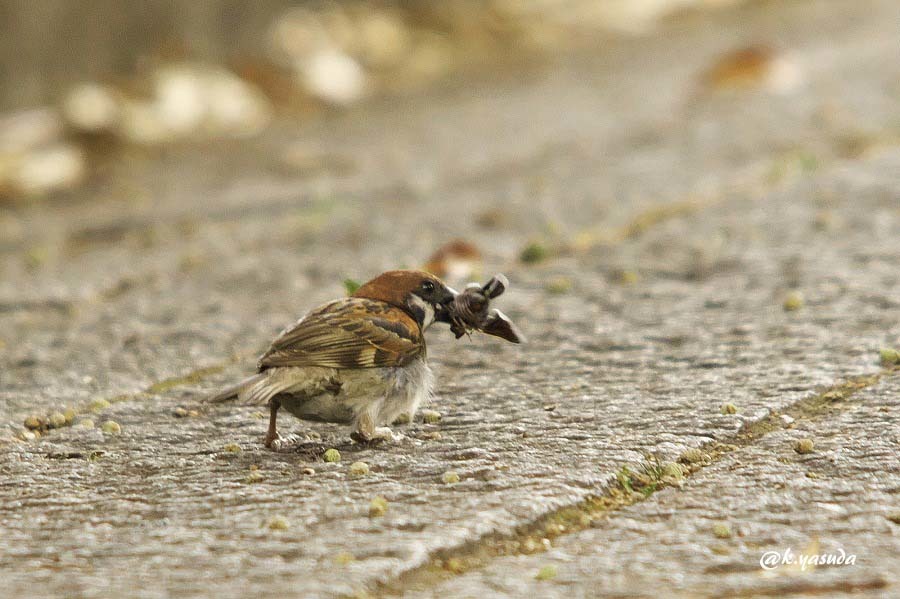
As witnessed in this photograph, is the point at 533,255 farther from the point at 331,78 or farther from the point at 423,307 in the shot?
the point at 331,78

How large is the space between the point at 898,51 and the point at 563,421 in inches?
357

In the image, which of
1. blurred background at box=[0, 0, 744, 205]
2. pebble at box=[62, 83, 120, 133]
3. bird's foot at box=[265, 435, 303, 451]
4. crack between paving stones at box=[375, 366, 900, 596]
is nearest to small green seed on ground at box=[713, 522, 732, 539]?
crack between paving stones at box=[375, 366, 900, 596]

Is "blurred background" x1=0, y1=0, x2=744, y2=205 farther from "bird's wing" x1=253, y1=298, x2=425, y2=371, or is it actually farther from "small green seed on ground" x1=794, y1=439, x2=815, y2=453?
"small green seed on ground" x1=794, y1=439, x2=815, y2=453

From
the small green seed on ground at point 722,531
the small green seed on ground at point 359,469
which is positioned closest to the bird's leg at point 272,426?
the small green seed on ground at point 359,469

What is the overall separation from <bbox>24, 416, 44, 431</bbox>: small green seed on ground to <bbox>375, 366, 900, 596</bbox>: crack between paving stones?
1627 mm

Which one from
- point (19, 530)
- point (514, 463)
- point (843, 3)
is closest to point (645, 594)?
point (514, 463)

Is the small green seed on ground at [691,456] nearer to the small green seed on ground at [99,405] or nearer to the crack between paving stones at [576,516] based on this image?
the crack between paving stones at [576,516]

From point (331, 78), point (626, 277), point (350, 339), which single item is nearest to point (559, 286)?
point (626, 277)

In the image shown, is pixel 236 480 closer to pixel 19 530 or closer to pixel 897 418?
pixel 19 530

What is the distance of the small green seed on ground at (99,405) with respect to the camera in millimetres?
3946

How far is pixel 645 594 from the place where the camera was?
8.17ft

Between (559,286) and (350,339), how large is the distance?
1774mm

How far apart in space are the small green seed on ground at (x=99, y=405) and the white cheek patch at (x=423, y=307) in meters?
1.00

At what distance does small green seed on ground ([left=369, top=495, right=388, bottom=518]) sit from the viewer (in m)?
2.91
